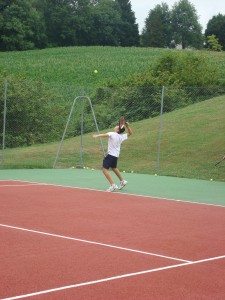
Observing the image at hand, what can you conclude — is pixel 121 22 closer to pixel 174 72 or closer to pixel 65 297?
pixel 174 72

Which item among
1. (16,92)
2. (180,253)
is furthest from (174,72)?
(180,253)

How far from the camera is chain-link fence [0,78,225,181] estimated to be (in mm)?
22828

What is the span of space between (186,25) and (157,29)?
13420 mm

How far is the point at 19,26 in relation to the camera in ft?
317

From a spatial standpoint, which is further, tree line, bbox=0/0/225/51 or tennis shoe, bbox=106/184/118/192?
tree line, bbox=0/0/225/51

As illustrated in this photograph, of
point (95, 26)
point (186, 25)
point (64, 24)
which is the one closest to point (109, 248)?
point (64, 24)

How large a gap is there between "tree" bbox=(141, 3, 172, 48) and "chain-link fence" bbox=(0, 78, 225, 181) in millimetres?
96780

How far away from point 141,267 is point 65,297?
1633 millimetres

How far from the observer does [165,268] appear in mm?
7867

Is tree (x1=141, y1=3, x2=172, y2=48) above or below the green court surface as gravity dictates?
above

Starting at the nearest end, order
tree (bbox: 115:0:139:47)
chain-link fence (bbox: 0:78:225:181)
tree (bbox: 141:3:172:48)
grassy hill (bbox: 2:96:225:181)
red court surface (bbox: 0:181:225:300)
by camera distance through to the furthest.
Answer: red court surface (bbox: 0:181:225:300)
grassy hill (bbox: 2:96:225:181)
chain-link fence (bbox: 0:78:225:181)
tree (bbox: 115:0:139:47)
tree (bbox: 141:3:172:48)

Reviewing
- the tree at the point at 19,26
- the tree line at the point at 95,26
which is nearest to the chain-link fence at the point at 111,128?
the tree line at the point at 95,26

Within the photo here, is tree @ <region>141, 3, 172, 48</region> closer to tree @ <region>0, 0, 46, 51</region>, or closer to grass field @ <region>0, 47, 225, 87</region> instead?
tree @ <region>0, 0, 46, 51</region>

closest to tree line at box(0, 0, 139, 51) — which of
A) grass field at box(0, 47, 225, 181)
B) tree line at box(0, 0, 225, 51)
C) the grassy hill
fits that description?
tree line at box(0, 0, 225, 51)
